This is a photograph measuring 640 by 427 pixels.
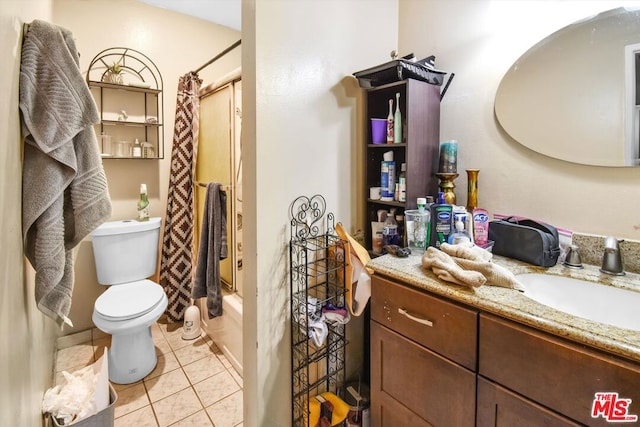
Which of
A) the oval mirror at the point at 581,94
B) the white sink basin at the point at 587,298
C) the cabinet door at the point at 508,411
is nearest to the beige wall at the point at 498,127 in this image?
the oval mirror at the point at 581,94

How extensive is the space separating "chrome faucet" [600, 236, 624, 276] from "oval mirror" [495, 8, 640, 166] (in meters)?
0.29

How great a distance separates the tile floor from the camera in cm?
161

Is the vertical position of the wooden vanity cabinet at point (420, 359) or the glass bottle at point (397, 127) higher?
the glass bottle at point (397, 127)

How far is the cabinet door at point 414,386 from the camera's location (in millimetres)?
919

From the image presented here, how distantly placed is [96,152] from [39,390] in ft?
3.24

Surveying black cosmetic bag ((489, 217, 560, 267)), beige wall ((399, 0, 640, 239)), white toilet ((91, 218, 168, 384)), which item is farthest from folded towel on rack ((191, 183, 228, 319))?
black cosmetic bag ((489, 217, 560, 267))

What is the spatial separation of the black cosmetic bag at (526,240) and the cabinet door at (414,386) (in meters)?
0.53

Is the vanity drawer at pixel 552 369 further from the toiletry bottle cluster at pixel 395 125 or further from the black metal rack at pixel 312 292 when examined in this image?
the toiletry bottle cluster at pixel 395 125

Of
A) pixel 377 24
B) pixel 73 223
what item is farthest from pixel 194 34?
pixel 73 223

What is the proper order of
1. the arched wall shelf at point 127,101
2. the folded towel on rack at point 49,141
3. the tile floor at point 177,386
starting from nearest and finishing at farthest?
the folded towel on rack at point 49,141
the tile floor at point 177,386
the arched wall shelf at point 127,101

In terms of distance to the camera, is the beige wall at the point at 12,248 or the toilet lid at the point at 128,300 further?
the toilet lid at the point at 128,300

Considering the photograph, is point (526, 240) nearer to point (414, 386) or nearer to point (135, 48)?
point (414, 386)

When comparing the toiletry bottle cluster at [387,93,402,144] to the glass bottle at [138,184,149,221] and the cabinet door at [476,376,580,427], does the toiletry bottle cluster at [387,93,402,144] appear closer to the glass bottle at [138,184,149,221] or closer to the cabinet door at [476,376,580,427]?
the cabinet door at [476,376,580,427]

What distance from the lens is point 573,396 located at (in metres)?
0.70
